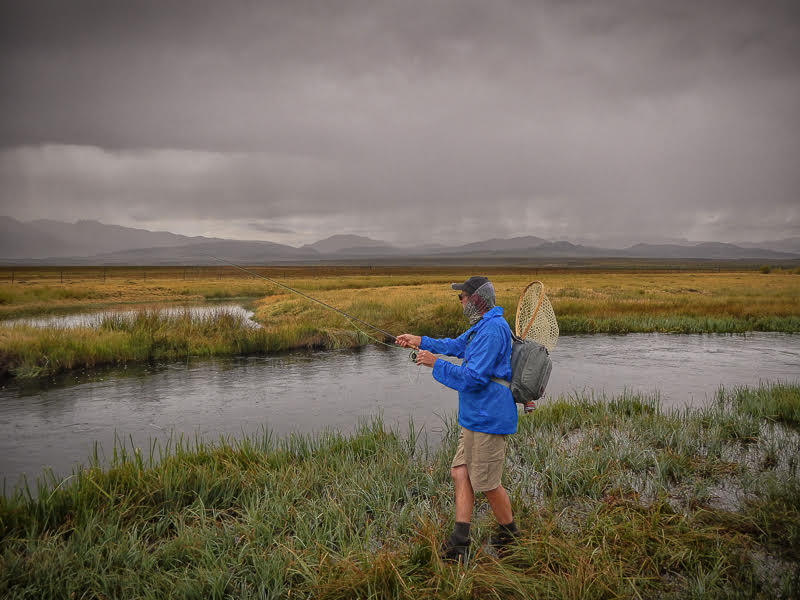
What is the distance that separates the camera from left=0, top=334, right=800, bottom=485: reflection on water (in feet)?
33.7

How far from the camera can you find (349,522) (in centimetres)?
488

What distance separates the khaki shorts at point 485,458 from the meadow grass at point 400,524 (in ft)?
2.13

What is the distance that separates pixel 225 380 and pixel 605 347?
16.3 meters

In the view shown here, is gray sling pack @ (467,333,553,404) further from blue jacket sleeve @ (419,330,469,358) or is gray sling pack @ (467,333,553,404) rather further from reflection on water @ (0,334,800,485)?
reflection on water @ (0,334,800,485)

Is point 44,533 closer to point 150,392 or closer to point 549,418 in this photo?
point 549,418

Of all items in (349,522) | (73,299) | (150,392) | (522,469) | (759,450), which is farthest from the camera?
(73,299)

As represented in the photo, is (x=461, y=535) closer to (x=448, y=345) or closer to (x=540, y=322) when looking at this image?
(x=448, y=345)

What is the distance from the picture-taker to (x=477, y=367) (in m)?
3.92

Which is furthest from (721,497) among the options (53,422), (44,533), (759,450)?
(53,422)

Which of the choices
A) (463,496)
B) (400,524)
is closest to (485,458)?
(463,496)

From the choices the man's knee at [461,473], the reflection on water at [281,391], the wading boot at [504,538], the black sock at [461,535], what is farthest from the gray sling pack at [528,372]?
the reflection on water at [281,391]

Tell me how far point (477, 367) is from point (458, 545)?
1671 millimetres

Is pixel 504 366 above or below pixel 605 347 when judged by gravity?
above

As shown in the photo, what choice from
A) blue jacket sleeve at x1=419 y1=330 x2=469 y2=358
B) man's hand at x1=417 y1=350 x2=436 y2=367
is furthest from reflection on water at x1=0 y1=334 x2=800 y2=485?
man's hand at x1=417 y1=350 x2=436 y2=367
